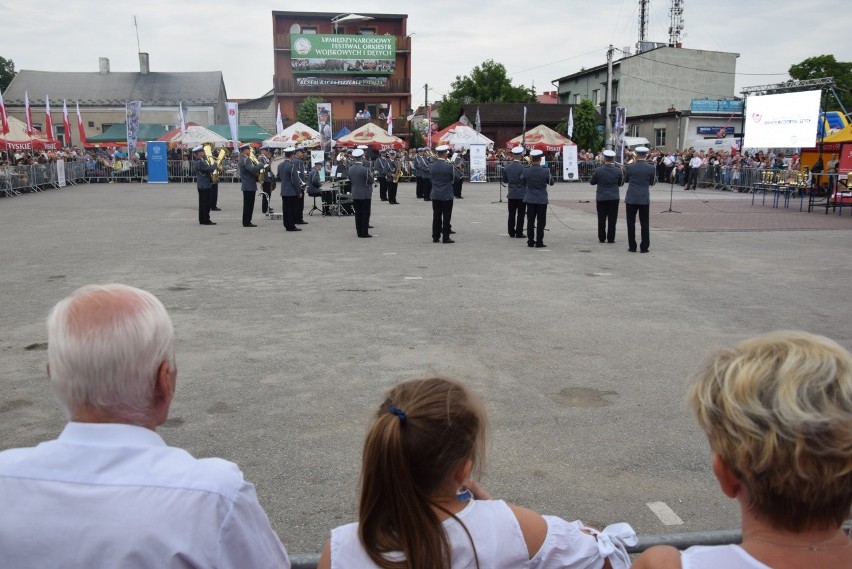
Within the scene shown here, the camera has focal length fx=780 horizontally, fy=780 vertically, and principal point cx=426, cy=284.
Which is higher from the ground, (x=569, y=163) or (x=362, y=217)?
(x=569, y=163)

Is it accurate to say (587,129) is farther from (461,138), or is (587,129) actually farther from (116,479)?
(116,479)

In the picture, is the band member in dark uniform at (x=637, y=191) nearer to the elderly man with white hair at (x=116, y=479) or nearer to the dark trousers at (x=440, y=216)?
the dark trousers at (x=440, y=216)

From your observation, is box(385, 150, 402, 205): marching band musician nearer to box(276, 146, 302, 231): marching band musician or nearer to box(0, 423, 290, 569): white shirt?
box(276, 146, 302, 231): marching band musician

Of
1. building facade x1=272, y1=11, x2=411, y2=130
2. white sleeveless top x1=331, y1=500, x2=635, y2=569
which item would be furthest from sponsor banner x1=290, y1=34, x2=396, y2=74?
white sleeveless top x1=331, y1=500, x2=635, y2=569

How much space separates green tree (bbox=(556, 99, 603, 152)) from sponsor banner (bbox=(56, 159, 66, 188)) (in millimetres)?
30752

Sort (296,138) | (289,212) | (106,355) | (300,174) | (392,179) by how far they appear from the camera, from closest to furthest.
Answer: (106,355)
(289,212)
(300,174)
(392,179)
(296,138)

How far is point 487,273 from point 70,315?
32.8 feet

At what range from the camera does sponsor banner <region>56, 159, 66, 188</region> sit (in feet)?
117

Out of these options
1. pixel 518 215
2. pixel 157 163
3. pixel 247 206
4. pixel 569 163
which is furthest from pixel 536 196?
pixel 157 163

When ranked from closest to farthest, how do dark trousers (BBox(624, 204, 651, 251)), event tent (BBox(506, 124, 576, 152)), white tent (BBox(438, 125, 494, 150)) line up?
dark trousers (BBox(624, 204, 651, 251)), white tent (BBox(438, 125, 494, 150)), event tent (BBox(506, 124, 576, 152))

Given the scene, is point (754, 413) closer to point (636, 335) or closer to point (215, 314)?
point (636, 335)

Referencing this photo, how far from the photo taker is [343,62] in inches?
2537

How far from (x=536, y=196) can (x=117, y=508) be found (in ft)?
45.5

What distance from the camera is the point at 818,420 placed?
151 centimetres
